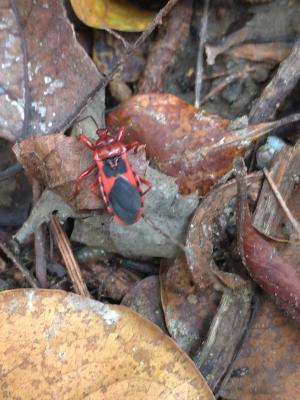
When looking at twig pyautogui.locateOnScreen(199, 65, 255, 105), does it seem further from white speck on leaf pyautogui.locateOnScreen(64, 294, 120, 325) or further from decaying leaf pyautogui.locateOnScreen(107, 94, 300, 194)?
white speck on leaf pyautogui.locateOnScreen(64, 294, 120, 325)

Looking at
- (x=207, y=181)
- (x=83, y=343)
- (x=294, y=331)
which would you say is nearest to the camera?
(x=83, y=343)

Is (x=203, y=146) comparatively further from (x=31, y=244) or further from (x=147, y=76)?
(x=31, y=244)

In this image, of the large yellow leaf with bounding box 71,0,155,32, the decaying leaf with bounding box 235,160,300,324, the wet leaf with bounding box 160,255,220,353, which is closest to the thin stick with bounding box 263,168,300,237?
the decaying leaf with bounding box 235,160,300,324

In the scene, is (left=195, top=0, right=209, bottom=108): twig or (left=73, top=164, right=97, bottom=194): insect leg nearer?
(left=73, top=164, right=97, bottom=194): insect leg

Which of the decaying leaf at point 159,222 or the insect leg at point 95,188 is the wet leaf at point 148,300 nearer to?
the decaying leaf at point 159,222

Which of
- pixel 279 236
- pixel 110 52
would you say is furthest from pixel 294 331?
pixel 110 52

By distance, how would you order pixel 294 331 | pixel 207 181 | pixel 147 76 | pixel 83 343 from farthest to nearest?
1. pixel 147 76
2. pixel 207 181
3. pixel 294 331
4. pixel 83 343
